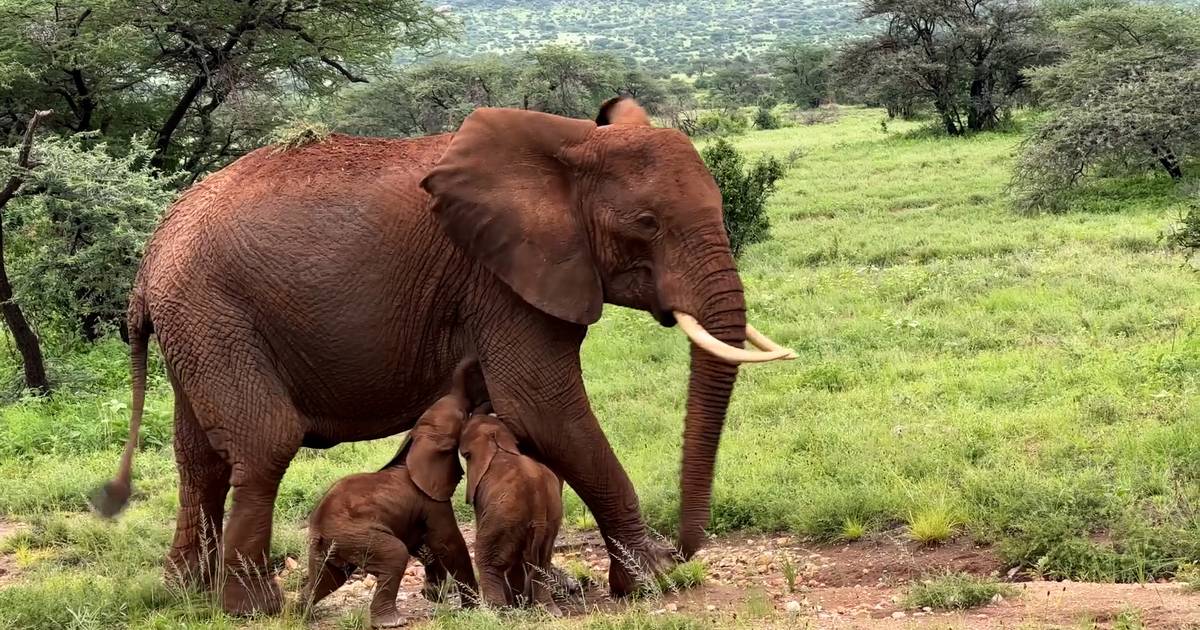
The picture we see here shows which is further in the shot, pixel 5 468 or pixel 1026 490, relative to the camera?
pixel 5 468

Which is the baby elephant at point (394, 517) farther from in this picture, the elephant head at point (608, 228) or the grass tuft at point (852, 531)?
the grass tuft at point (852, 531)

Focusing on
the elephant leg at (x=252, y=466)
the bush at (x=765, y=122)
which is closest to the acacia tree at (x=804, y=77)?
the bush at (x=765, y=122)

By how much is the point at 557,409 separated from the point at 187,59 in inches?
517

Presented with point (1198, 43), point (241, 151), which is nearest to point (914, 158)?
point (1198, 43)

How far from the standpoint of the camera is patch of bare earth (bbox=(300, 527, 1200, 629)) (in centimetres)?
458

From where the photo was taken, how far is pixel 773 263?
52.1ft

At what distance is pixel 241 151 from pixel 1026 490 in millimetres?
13796

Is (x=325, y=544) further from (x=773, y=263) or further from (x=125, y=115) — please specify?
(x=125, y=115)

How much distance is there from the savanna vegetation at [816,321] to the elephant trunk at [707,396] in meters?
0.91

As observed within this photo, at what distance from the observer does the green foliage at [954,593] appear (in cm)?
496

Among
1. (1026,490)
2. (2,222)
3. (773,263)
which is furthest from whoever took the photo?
(773,263)

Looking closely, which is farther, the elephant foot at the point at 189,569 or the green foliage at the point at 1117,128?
the green foliage at the point at 1117,128

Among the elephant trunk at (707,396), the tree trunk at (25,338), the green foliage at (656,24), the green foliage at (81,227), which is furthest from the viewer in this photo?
the green foliage at (656,24)

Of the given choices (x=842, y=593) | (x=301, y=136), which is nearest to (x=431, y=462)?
(x=301, y=136)
